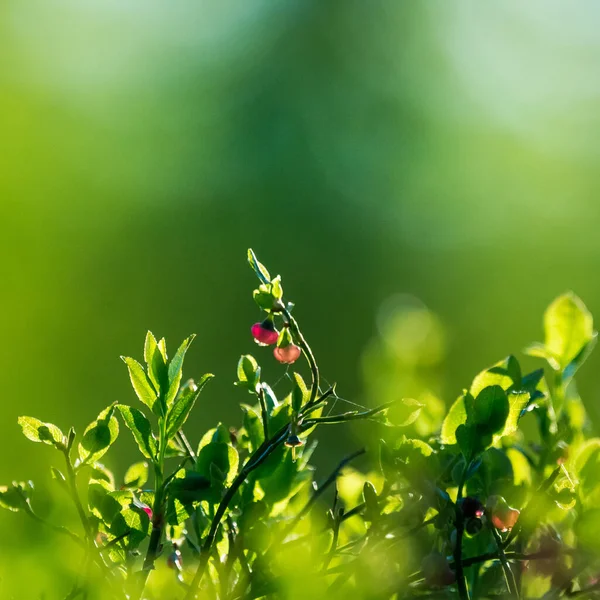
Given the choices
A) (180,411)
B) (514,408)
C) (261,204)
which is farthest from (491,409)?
(261,204)

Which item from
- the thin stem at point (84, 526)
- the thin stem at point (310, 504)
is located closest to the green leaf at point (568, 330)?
the thin stem at point (310, 504)

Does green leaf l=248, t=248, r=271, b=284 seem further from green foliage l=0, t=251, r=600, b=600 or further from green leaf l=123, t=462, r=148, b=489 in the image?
green leaf l=123, t=462, r=148, b=489

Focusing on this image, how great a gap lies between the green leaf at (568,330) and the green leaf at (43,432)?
0.22 m

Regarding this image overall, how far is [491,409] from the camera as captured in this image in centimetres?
28

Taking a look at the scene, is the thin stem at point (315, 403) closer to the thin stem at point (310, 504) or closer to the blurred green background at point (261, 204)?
the thin stem at point (310, 504)

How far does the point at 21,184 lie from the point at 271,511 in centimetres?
427

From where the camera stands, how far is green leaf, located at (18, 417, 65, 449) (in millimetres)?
300

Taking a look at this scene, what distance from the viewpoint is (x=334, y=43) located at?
712cm

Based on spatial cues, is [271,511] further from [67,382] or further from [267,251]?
[267,251]

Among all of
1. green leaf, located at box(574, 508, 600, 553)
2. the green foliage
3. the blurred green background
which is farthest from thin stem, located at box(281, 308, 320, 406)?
the blurred green background

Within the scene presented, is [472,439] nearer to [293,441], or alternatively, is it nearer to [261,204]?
[293,441]

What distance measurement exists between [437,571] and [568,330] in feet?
0.49

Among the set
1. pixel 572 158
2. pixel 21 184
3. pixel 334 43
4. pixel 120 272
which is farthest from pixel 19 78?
pixel 572 158

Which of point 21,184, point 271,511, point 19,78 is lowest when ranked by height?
point 21,184
